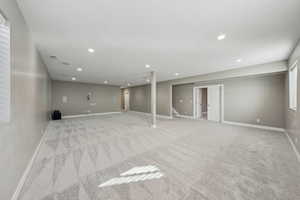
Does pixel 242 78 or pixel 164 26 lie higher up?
pixel 164 26

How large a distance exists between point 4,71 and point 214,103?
299 inches

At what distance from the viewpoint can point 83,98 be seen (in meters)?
9.19

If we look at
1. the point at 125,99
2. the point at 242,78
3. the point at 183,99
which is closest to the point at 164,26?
the point at 242,78

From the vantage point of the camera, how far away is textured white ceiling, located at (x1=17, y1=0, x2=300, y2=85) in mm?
1647

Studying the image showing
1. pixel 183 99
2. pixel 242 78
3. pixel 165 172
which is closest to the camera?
pixel 165 172

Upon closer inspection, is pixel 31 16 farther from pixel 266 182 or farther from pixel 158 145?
pixel 266 182

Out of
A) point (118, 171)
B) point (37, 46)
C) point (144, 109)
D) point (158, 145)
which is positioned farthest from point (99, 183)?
point (144, 109)

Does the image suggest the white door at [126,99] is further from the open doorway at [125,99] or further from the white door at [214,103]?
the white door at [214,103]

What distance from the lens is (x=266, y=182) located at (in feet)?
5.99

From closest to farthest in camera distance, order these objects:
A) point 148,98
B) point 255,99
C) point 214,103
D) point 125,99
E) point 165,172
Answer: point 165,172
point 255,99
point 214,103
point 148,98
point 125,99

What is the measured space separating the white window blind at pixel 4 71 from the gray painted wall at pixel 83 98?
8.21 metres

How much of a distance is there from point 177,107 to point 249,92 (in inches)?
171

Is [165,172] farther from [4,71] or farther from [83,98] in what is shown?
[83,98]

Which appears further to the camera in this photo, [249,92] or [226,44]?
[249,92]
